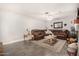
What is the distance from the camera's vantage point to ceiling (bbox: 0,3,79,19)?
168 centimetres

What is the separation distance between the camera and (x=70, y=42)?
1.70 meters

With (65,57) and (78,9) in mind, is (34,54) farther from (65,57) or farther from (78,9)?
(78,9)

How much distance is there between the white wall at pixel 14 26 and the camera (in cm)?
169

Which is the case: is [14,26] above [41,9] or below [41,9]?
below

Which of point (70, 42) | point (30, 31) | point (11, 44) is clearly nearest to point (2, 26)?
point (11, 44)

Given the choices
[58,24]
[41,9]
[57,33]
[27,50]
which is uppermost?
[41,9]

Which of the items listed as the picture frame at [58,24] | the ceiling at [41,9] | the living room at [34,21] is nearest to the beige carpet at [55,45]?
the living room at [34,21]

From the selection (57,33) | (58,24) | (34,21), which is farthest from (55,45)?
(34,21)

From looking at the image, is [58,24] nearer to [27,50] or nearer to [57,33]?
[57,33]

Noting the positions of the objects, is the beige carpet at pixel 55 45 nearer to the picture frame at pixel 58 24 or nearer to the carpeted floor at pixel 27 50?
the carpeted floor at pixel 27 50

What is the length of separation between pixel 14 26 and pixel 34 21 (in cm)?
26

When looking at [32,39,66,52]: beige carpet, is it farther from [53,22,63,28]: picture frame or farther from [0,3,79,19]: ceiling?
[0,3,79,19]: ceiling

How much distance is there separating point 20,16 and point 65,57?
30.6 inches

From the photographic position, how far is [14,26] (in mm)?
1705
